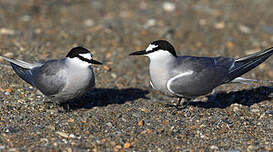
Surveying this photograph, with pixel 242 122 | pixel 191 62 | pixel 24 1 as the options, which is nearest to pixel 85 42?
pixel 24 1

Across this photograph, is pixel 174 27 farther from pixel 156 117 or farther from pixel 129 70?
pixel 156 117

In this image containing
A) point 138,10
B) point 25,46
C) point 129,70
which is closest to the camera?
point 129,70

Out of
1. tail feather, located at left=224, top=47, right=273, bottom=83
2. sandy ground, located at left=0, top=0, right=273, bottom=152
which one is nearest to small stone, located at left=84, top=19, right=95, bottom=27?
sandy ground, located at left=0, top=0, right=273, bottom=152

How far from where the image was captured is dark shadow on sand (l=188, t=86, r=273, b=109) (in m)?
6.59

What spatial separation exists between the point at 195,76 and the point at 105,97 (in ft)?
5.97

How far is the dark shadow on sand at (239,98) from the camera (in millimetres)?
6594

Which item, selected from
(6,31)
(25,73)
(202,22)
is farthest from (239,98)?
(6,31)

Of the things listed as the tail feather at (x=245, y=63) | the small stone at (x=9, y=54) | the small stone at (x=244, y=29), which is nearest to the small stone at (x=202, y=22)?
the small stone at (x=244, y=29)

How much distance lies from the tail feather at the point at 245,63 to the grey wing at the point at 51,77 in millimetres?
2340

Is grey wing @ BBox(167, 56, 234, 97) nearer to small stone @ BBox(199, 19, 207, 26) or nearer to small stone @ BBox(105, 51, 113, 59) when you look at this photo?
small stone @ BBox(105, 51, 113, 59)

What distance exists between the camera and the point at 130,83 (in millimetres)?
7500

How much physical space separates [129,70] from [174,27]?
2.35 metres

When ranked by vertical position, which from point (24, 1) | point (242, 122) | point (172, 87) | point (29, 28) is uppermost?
point (24, 1)

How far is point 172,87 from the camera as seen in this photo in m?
5.53
